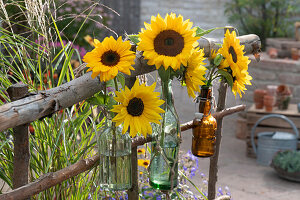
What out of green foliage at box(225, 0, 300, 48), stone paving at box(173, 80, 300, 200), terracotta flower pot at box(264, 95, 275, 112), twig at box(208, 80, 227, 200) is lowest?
stone paving at box(173, 80, 300, 200)

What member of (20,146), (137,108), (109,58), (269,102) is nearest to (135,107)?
(137,108)

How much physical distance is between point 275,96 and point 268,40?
1387 millimetres

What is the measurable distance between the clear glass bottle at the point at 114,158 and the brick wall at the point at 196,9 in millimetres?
6504

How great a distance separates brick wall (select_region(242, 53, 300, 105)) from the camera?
16.7 feet

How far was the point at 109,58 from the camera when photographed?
42.4 inches

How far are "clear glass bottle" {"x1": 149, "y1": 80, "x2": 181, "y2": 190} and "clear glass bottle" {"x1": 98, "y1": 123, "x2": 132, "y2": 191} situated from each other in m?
0.09

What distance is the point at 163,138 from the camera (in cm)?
129

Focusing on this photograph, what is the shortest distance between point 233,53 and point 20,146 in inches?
21.8

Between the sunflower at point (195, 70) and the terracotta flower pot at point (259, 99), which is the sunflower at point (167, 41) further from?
the terracotta flower pot at point (259, 99)

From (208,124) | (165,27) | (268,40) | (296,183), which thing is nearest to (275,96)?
(296,183)

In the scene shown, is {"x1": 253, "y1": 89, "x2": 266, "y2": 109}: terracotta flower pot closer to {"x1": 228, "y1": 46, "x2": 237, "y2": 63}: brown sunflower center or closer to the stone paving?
the stone paving

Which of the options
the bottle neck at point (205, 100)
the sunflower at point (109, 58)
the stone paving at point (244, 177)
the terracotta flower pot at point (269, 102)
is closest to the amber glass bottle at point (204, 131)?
the bottle neck at point (205, 100)

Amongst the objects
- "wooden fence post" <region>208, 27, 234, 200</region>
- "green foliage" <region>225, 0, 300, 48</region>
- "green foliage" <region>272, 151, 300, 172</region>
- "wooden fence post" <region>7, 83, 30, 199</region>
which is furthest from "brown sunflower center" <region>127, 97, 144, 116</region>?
"green foliage" <region>225, 0, 300, 48</region>

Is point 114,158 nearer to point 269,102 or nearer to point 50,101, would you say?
point 50,101
